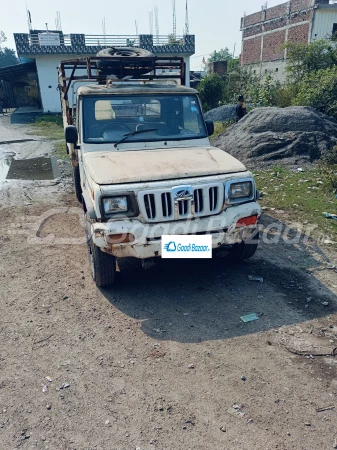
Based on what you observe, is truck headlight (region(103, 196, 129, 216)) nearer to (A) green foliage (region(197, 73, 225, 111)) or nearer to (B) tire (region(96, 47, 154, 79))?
(B) tire (region(96, 47, 154, 79))

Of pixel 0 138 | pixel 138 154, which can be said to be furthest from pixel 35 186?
pixel 0 138

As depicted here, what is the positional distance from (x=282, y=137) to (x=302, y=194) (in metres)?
3.21

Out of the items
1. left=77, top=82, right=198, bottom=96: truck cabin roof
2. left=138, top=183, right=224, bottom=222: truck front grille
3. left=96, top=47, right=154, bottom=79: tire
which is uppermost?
left=96, top=47, right=154, bottom=79: tire

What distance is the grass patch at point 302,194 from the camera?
5.90m

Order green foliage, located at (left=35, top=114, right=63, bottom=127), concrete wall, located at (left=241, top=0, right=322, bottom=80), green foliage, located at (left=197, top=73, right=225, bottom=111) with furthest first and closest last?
concrete wall, located at (left=241, top=0, right=322, bottom=80) < green foliage, located at (left=35, top=114, right=63, bottom=127) < green foliage, located at (left=197, top=73, right=225, bottom=111)

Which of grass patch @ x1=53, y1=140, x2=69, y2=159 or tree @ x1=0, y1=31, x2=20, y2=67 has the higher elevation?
tree @ x1=0, y1=31, x2=20, y2=67

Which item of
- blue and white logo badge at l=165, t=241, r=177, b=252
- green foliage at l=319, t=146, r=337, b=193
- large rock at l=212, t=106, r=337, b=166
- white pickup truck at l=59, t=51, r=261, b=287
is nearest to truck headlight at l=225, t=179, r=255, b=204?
white pickup truck at l=59, t=51, r=261, b=287

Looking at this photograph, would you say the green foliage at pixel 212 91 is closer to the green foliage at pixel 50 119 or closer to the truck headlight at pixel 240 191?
the green foliage at pixel 50 119

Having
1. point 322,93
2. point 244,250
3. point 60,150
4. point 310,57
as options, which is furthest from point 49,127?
point 244,250

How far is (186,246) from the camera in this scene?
3.57m

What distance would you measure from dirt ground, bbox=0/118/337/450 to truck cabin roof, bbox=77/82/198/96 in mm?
2196

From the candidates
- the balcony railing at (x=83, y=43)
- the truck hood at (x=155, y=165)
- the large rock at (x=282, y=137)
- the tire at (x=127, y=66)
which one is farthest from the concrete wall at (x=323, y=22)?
the truck hood at (x=155, y=165)

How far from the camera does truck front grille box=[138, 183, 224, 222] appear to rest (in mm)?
3469

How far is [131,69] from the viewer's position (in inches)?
232
